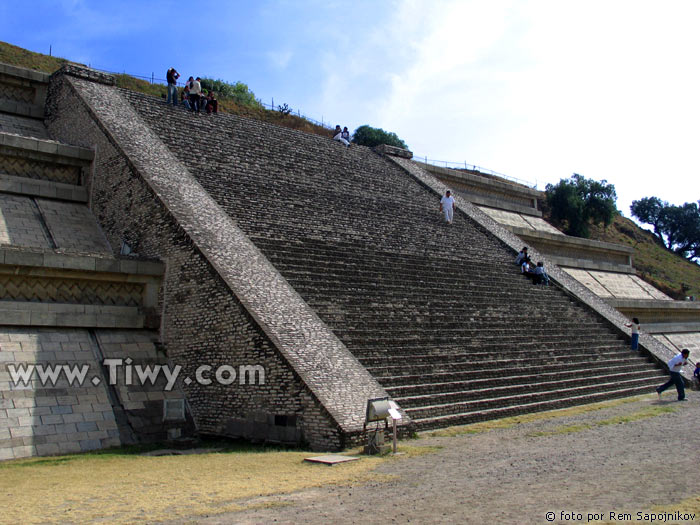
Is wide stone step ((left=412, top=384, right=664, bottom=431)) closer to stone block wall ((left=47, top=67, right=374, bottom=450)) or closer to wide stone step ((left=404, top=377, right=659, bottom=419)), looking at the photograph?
wide stone step ((left=404, top=377, right=659, bottom=419))

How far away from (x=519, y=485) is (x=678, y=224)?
55.8 meters

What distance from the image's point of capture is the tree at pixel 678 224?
5306 centimetres

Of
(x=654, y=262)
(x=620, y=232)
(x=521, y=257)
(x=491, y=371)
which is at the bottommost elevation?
(x=491, y=371)

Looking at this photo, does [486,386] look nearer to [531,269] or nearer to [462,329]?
[462,329]

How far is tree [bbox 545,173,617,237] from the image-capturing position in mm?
32312

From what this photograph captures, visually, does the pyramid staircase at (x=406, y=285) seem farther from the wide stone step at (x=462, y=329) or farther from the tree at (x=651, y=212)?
the tree at (x=651, y=212)

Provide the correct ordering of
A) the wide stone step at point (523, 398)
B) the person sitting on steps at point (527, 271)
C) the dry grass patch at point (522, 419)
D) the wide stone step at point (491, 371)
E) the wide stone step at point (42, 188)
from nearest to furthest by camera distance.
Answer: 1. the dry grass patch at point (522, 419)
2. the wide stone step at point (523, 398)
3. the wide stone step at point (491, 371)
4. the wide stone step at point (42, 188)
5. the person sitting on steps at point (527, 271)

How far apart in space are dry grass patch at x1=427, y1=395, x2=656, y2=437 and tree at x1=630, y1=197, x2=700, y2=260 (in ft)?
158

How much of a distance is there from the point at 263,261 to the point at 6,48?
1809cm

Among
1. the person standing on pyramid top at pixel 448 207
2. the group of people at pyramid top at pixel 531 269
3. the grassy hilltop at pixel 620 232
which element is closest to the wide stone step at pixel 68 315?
the person standing on pyramid top at pixel 448 207

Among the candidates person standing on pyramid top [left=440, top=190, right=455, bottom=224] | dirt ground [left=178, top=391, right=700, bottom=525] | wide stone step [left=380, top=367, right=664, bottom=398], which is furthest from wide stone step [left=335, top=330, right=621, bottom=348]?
person standing on pyramid top [left=440, top=190, right=455, bottom=224]

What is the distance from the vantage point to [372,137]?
35.9 meters

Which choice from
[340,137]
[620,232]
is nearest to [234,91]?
[340,137]

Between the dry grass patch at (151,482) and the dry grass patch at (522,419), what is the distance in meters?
1.19
